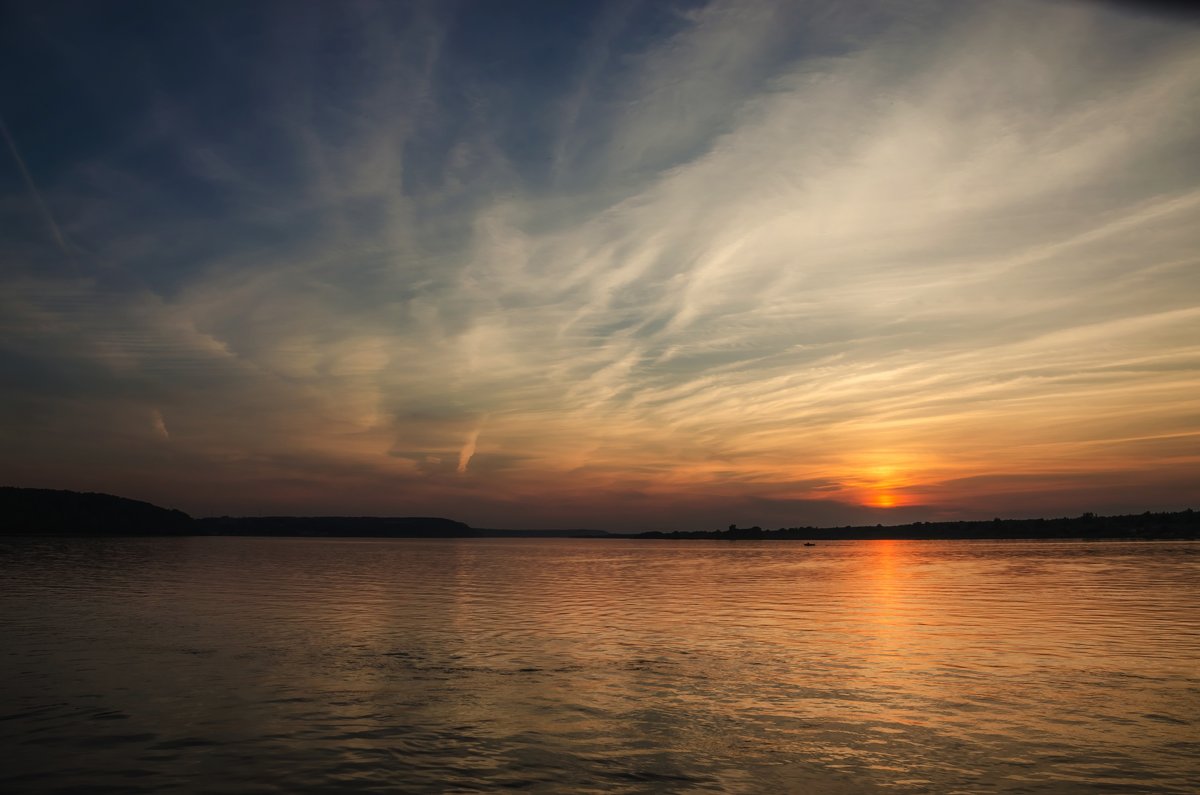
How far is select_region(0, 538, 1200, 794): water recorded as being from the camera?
13.8 m

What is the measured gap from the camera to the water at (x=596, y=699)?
13.8 metres

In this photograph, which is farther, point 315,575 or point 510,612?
point 315,575

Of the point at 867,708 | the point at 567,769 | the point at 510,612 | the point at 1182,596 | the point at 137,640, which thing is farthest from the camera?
the point at 1182,596

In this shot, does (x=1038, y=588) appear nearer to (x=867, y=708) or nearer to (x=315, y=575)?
(x=867, y=708)

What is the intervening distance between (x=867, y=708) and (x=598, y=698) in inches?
264

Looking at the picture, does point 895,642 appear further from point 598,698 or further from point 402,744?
point 402,744

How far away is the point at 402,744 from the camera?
51.4 ft

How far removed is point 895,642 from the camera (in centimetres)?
3016

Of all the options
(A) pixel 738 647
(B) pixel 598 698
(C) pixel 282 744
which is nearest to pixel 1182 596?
(A) pixel 738 647

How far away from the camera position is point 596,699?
781 inches

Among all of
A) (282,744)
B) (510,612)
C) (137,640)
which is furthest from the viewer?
(510,612)

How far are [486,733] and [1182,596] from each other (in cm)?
4928

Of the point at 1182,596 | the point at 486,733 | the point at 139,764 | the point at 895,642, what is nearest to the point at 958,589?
the point at 1182,596

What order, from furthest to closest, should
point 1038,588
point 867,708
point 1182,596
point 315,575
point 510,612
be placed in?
point 315,575
point 1038,588
point 1182,596
point 510,612
point 867,708
